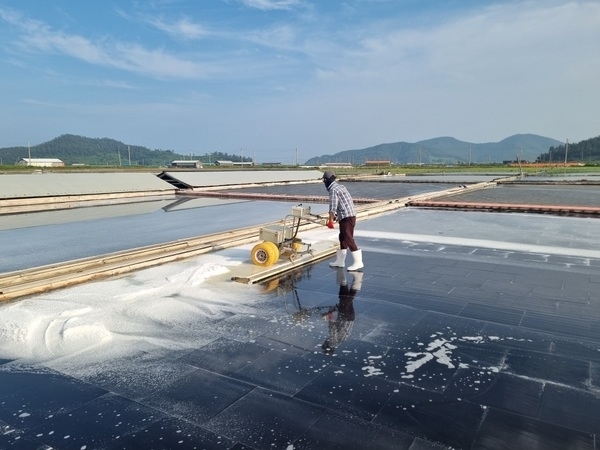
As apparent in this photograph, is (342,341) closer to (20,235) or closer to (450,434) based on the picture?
(450,434)

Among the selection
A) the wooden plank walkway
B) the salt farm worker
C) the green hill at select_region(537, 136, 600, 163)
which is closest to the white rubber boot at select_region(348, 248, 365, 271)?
the salt farm worker

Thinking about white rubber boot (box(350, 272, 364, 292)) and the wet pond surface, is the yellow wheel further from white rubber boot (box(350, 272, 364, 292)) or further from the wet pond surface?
white rubber boot (box(350, 272, 364, 292))

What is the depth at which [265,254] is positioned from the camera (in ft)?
20.7

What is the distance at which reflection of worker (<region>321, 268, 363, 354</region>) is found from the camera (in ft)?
Result: 12.9

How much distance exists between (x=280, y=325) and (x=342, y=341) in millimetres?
709

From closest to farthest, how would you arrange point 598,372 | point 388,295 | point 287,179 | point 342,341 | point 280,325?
point 598,372 < point 342,341 < point 280,325 < point 388,295 < point 287,179

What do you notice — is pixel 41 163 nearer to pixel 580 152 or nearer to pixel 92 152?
pixel 92 152

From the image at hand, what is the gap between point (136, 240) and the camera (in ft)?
29.6

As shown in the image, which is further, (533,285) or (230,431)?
(533,285)

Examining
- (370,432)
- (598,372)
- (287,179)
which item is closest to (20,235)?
(370,432)

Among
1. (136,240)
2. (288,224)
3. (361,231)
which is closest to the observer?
(288,224)

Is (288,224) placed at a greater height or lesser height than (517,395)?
greater

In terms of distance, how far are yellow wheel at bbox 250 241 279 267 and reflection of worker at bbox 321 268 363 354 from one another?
3.38 ft

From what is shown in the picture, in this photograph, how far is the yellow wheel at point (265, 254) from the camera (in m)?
6.26
